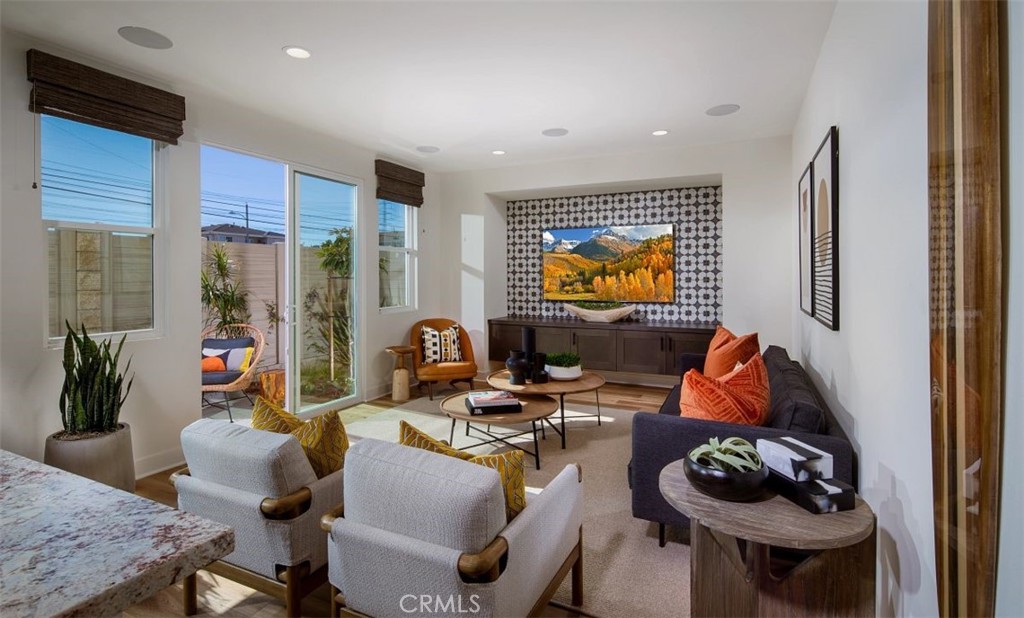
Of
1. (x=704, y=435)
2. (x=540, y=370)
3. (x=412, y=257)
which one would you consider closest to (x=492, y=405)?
(x=540, y=370)

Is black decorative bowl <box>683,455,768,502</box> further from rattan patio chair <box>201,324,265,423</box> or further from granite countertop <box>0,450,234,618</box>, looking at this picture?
rattan patio chair <box>201,324,265,423</box>

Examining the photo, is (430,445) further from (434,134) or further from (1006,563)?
(434,134)

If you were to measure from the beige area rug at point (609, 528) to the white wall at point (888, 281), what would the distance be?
77cm

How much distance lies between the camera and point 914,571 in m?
1.36

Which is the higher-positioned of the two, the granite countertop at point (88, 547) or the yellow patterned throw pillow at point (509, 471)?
the granite countertop at point (88, 547)

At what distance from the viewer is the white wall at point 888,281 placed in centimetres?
130

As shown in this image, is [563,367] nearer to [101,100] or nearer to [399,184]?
[399,184]

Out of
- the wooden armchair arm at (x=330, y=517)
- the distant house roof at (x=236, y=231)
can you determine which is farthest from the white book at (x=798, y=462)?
the distant house roof at (x=236, y=231)

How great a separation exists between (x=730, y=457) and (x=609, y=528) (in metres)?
1.28

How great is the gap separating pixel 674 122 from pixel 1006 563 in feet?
13.0

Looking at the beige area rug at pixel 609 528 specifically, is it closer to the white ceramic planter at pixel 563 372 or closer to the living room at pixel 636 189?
the white ceramic planter at pixel 563 372

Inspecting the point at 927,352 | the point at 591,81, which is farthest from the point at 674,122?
the point at 927,352

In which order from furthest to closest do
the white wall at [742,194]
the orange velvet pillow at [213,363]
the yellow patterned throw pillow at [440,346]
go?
the yellow patterned throw pillow at [440,346] → the white wall at [742,194] → the orange velvet pillow at [213,363]

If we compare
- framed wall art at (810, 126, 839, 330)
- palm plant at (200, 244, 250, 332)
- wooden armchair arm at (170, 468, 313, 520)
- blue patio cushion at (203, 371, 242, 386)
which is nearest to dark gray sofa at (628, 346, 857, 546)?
framed wall art at (810, 126, 839, 330)
